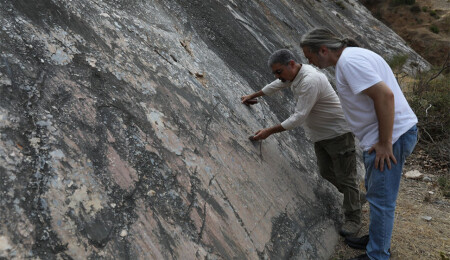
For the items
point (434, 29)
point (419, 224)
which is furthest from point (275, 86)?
point (434, 29)

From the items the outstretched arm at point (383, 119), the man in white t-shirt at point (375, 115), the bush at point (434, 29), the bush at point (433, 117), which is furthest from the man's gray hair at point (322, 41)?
the bush at point (434, 29)

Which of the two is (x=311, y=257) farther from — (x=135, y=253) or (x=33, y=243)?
(x=33, y=243)

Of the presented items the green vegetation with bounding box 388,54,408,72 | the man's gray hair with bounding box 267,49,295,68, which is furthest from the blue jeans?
the green vegetation with bounding box 388,54,408,72

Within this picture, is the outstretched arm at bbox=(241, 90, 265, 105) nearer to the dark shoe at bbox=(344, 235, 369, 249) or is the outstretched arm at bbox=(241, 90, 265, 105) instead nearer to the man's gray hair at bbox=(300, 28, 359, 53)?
the man's gray hair at bbox=(300, 28, 359, 53)

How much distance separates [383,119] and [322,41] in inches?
22.6

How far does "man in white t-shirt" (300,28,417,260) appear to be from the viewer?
6.84 feet

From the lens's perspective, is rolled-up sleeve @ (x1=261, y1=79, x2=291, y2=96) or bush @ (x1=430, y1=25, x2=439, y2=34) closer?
rolled-up sleeve @ (x1=261, y1=79, x2=291, y2=96)

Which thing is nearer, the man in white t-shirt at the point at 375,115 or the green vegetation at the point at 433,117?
the man in white t-shirt at the point at 375,115

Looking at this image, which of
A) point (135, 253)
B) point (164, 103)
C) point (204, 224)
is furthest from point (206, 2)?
point (135, 253)

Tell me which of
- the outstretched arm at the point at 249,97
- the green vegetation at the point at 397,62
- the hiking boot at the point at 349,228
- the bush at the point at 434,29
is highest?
the bush at the point at 434,29

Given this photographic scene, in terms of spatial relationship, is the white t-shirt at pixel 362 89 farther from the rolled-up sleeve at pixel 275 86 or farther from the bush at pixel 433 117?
the bush at pixel 433 117

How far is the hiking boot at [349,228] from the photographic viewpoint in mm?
2977

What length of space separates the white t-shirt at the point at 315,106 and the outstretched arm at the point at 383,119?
Answer: 56cm

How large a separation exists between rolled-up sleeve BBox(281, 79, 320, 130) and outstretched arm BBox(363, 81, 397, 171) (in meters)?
0.54
